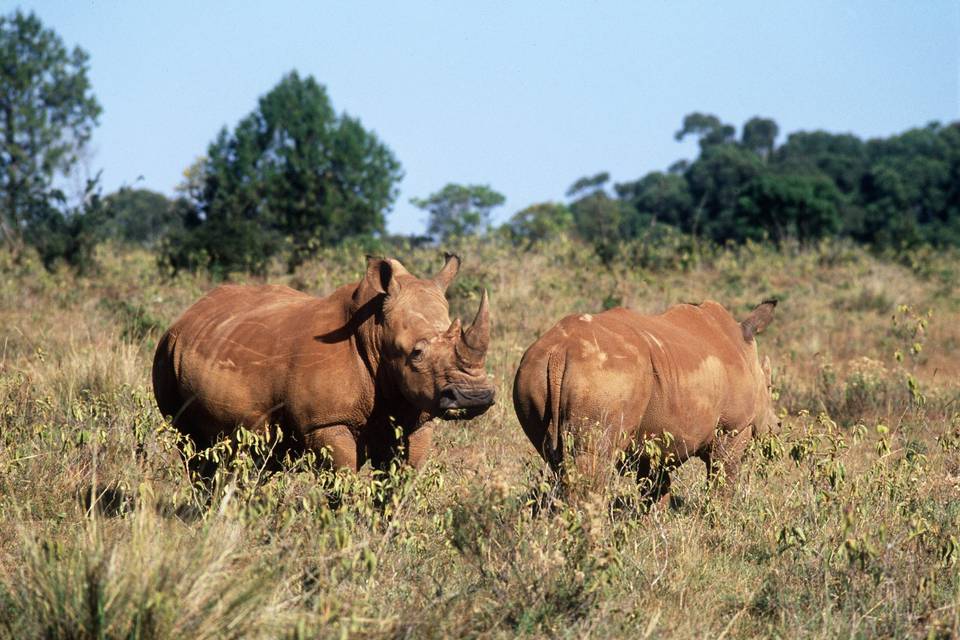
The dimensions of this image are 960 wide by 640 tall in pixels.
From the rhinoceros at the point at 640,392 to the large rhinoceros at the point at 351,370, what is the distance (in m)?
0.50

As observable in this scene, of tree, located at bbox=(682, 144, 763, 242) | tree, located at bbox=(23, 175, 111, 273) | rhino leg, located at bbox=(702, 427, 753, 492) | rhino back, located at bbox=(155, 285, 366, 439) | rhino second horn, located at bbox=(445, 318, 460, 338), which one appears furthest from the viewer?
tree, located at bbox=(682, 144, 763, 242)

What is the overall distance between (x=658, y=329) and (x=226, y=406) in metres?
2.61

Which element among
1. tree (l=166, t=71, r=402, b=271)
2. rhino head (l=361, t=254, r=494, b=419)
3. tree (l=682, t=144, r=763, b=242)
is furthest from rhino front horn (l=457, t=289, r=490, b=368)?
tree (l=682, t=144, r=763, b=242)

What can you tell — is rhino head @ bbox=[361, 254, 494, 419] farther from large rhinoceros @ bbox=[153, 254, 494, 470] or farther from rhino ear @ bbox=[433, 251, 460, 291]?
→ rhino ear @ bbox=[433, 251, 460, 291]

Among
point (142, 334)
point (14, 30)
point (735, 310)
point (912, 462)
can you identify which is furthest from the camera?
point (14, 30)

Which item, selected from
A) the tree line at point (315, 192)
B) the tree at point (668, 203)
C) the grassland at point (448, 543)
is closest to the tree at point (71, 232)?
the tree line at point (315, 192)

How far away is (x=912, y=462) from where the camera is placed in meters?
5.98

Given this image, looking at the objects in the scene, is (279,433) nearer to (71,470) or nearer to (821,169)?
(71,470)

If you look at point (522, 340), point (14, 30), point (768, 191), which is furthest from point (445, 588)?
point (768, 191)

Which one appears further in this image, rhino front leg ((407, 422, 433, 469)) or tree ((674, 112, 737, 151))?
tree ((674, 112, 737, 151))

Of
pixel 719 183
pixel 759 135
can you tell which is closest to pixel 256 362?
pixel 719 183

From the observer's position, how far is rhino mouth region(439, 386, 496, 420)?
5.64m

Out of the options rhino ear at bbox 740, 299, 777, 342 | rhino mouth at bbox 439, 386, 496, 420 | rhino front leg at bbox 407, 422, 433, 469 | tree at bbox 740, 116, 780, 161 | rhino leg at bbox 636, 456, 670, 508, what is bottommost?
rhino leg at bbox 636, 456, 670, 508

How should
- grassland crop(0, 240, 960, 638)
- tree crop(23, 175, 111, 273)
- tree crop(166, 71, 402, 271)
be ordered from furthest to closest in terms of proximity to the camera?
tree crop(166, 71, 402, 271) → tree crop(23, 175, 111, 273) → grassland crop(0, 240, 960, 638)
